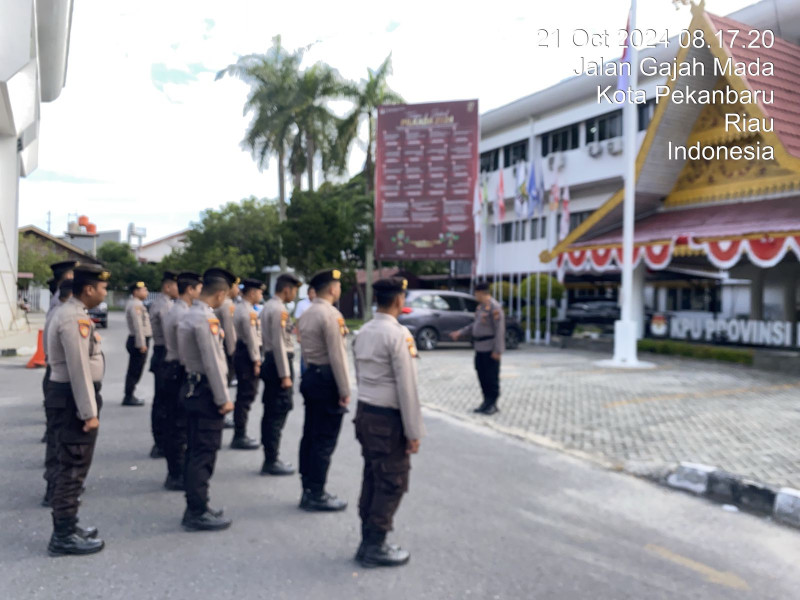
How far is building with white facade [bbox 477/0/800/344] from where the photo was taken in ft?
49.6

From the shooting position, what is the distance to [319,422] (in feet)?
16.9

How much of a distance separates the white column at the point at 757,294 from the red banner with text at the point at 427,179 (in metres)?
8.54

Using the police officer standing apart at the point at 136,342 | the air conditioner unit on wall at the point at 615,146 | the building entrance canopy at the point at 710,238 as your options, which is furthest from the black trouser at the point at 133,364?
the air conditioner unit on wall at the point at 615,146

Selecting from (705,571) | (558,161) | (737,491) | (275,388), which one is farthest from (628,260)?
(558,161)

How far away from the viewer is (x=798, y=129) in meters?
14.3

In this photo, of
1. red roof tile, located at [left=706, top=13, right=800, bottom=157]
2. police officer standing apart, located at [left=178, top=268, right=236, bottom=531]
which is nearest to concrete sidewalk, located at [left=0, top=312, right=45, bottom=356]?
police officer standing apart, located at [left=178, top=268, right=236, bottom=531]

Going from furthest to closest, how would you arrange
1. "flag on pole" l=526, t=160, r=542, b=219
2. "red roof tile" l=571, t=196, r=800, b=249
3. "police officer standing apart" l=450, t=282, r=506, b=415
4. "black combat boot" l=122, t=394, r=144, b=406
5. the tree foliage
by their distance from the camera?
the tree foliage < "flag on pole" l=526, t=160, r=542, b=219 < "red roof tile" l=571, t=196, r=800, b=249 < "black combat boot" l=122, t=394, r=144, b=406 < "police officer standing apart" l=450, t=282, r=506, b=415

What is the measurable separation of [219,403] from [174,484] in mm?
1343

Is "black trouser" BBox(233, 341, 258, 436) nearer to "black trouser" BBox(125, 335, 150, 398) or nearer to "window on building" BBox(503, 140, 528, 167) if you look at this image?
"black trouser" BBox(125, 335, 150, 398)

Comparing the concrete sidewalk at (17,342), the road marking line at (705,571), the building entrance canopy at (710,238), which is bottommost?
the road marking line at (705,571)

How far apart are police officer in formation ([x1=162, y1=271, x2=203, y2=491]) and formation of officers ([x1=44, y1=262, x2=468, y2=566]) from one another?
12 millimetres

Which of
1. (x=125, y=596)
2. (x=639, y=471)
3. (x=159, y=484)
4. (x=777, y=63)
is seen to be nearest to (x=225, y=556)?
(x=125, y=596)

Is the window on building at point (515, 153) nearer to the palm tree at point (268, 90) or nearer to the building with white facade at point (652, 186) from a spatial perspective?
the building with white facade at point (652, 186)

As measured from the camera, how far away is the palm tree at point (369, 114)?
2766 cm
